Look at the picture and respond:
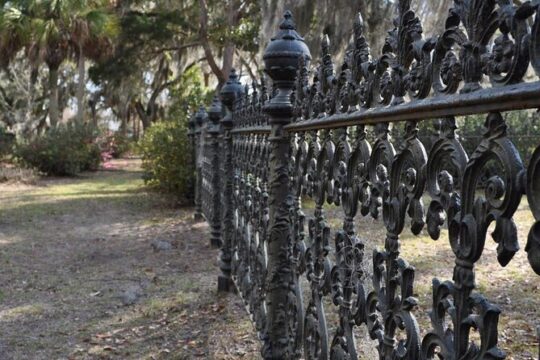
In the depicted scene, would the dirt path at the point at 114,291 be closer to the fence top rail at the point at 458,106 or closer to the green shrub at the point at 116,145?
the fence top rail at the point at 458,106

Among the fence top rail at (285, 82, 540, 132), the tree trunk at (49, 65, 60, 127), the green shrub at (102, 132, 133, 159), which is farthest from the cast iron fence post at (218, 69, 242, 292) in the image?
the green shrub at (102, 132, 133, 159)

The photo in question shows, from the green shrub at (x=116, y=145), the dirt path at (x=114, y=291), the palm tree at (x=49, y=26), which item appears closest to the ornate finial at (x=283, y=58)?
the dirt path at (x=114, y=291)

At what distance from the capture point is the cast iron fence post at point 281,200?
2.84 metres

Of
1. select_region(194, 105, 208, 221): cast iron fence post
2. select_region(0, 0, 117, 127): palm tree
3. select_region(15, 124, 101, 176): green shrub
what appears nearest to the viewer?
select_region(194, 105, 208, 221): cast iron fence post

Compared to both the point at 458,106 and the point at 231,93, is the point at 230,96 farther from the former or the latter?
the point at 458,106

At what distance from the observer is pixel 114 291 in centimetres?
575

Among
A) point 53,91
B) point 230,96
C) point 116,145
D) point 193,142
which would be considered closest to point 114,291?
point 230,96

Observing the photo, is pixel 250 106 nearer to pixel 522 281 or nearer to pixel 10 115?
pixel 522 281

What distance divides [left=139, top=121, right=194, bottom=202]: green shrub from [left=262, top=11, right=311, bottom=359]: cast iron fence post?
7.96 m

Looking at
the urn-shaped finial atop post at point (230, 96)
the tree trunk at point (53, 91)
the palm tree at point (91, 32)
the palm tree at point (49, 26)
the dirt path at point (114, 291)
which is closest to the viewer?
the dirt path at point (114, 291)

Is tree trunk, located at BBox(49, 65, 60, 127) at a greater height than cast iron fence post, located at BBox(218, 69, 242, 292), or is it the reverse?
tree trunk, located at BBox(49, 65, 60, 127)

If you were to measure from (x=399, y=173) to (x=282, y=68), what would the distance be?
1.52m

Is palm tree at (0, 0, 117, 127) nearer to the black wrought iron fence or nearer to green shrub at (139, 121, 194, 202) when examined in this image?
green shrub at (139, 121, 194, 202)

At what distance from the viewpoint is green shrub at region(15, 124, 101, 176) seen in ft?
62.2
